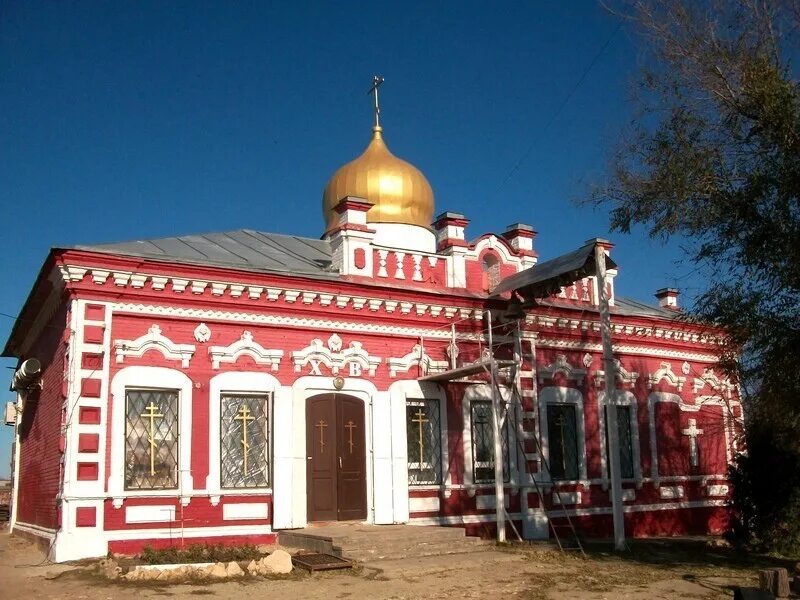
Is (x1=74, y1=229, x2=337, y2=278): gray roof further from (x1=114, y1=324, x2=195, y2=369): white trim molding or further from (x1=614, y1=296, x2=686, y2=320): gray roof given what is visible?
(x1=614, y1=296, x2=686, y2=320): gray roof

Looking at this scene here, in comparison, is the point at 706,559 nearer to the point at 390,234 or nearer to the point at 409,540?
the point at 409,540

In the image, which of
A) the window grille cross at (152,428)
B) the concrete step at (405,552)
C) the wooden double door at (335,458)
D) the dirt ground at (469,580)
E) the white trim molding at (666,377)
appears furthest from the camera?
the white trim molding at (666,377)

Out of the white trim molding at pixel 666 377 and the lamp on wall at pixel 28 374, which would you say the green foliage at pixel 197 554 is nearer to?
the lamp on wall at pixel 28 374

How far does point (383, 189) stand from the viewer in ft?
58.6

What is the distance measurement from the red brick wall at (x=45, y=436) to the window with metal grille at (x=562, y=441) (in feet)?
28.6

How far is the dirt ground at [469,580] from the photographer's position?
998cm

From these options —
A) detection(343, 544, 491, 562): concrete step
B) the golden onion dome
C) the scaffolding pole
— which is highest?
the golden onion dome

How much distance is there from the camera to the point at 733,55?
1123 cm

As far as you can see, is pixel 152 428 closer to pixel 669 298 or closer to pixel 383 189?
pixel 383 189

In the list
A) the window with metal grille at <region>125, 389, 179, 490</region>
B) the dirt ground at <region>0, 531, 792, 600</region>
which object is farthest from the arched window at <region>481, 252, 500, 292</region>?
the window with metal grille at <region>125, 389, 179, 490</region>

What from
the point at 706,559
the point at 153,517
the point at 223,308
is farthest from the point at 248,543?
the point at 706,559

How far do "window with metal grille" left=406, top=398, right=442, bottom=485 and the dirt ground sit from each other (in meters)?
2.42

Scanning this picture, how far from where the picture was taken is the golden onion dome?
1786 centimetres

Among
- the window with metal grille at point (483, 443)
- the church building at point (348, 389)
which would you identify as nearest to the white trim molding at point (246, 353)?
the church building at point (348, 389)
